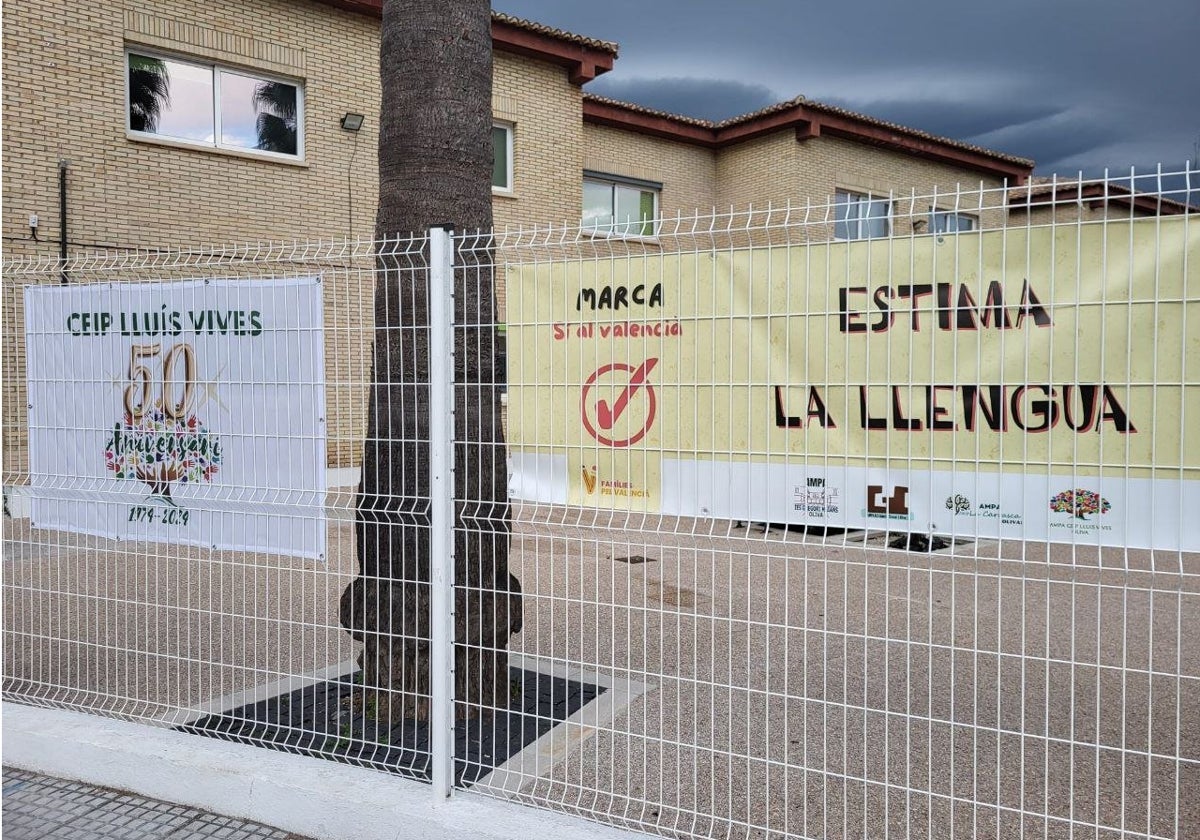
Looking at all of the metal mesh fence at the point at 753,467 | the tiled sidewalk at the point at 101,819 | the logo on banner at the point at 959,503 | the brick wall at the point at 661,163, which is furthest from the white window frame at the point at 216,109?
the logo on banner at the point at 959,503

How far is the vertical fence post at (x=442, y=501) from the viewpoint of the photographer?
11.4ft

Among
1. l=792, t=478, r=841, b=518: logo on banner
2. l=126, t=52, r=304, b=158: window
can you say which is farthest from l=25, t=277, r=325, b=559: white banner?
l=126, t=52, r=304, b=158: window

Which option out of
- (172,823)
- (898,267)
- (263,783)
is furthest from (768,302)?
(172,823)

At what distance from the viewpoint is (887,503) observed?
3.00 meters

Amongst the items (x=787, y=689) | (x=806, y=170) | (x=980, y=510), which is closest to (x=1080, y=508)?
(x=980, y=510)

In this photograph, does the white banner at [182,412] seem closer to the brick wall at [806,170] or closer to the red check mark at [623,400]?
the red check mark at [623,400]

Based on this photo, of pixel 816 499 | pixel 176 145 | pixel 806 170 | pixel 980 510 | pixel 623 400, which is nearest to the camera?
pixel 980 510

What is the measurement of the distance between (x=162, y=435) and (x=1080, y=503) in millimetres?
3656

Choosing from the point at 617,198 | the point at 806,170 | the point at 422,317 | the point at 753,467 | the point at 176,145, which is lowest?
the point at 753,467

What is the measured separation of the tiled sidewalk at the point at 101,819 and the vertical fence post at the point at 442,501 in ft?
2.49

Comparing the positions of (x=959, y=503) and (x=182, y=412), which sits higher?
(x=182, y=412)

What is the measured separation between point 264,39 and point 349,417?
1126 cm

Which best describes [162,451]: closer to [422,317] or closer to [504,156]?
[422,317]

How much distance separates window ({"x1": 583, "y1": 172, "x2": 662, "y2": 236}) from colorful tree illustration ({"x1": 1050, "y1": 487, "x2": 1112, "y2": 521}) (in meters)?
16.8
